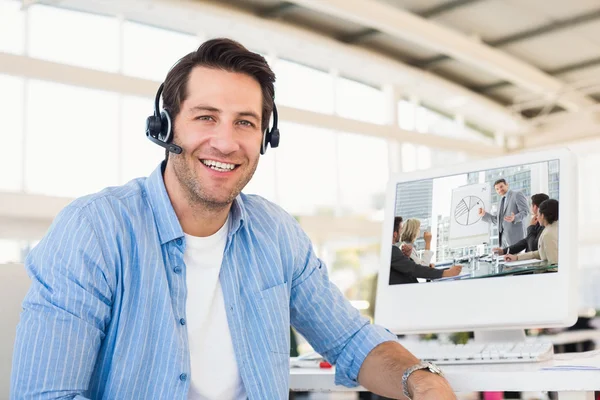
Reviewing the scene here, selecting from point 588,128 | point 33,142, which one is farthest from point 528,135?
point 33,142

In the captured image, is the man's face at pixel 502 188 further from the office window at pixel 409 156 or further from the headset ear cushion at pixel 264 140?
the office window at pixel 409 156

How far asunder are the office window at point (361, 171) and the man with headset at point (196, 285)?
9987 millimetres

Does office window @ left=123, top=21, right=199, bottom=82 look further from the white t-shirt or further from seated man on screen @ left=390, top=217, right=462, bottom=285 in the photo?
the white t-shirt

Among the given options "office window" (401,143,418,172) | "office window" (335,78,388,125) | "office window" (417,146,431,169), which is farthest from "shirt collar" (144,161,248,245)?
"office window" (417,146,431,169)


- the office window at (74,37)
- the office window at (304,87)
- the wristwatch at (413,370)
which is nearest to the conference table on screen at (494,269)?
the wristwatch at (413,370)

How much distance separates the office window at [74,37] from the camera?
8.54 metres

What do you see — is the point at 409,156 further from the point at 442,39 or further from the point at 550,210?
the point at 550,210

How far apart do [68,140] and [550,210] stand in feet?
24.8

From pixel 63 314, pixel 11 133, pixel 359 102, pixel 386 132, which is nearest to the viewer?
pixel 63 314

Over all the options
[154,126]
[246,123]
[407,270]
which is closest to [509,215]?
[407,270]

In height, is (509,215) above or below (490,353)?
above

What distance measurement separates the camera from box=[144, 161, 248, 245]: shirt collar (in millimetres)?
1603

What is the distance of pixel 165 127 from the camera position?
1.76 m

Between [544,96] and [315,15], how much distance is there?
5.19 meters
